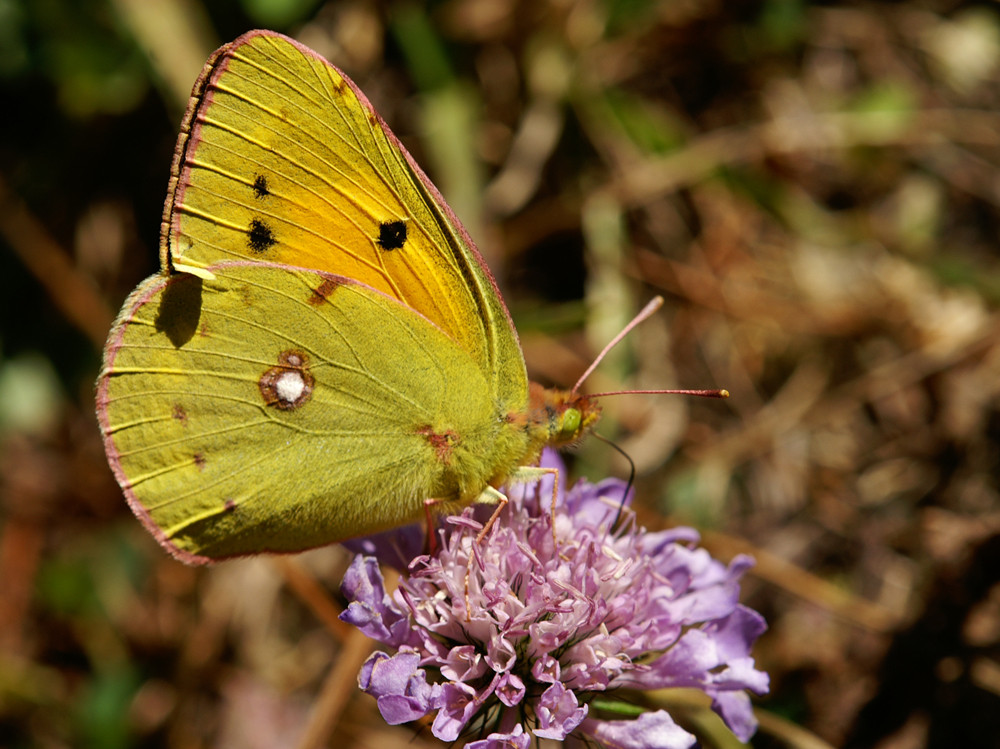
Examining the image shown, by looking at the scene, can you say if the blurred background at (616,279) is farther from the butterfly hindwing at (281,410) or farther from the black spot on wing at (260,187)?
the black spot on wing at (260,187)

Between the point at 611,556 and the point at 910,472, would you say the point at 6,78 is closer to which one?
the point at 611,556

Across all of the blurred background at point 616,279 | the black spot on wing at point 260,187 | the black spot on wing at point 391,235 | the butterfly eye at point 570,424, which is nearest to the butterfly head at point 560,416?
the butterfly eye at point 570,424

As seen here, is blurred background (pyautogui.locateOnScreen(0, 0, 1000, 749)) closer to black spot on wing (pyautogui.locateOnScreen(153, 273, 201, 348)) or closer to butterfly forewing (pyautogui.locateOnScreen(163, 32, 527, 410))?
butterfly forewing (pyautogui.locateOnScreen(163, 32, 527, 410))

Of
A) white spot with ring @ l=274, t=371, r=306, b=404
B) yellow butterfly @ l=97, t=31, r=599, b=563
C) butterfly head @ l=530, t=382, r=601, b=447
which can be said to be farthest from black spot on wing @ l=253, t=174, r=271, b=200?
butterfly head @ l=530, t=382, r=601, b=447

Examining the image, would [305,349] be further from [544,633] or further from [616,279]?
[616,279]

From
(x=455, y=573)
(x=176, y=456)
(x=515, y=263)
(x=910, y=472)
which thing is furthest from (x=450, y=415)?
(x=910, y=472)

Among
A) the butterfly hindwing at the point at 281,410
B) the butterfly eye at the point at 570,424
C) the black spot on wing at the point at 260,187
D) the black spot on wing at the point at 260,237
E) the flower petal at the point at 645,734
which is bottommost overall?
the flower petal at the point at 645,734

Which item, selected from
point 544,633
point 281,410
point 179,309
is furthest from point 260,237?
point 544,633
